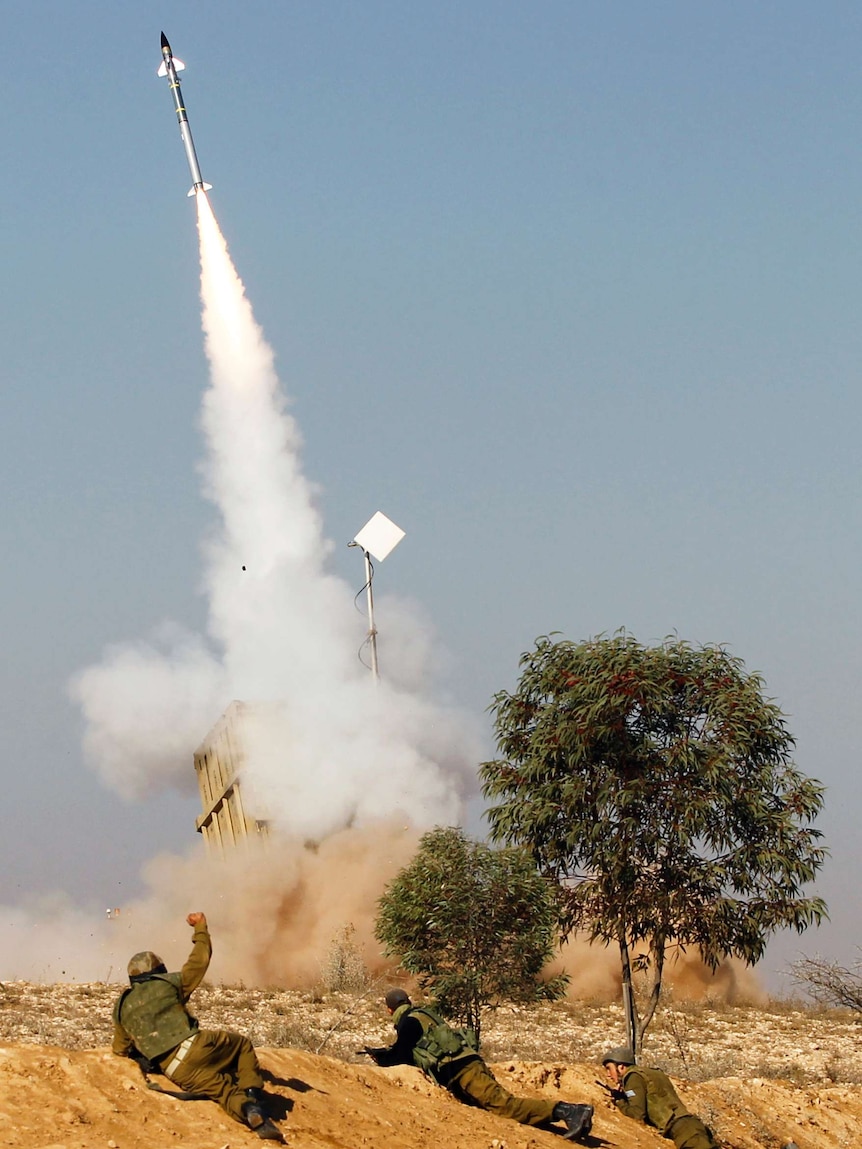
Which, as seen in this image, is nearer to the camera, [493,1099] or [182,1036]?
[182,1036]

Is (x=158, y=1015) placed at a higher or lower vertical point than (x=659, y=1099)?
lower

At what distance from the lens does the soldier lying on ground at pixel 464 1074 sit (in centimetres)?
1540

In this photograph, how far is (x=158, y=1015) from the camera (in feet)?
42.9

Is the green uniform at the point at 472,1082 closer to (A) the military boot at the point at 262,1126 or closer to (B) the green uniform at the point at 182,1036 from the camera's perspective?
(B) the green uniform at the point at 182,1036

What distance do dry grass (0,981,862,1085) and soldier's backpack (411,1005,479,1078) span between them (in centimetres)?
536

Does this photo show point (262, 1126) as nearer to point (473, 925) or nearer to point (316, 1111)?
point (316, 1111)

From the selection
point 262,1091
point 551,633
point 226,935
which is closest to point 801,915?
point 551,633

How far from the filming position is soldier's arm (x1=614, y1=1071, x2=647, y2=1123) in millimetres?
16750

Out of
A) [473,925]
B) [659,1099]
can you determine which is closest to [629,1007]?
[473,925]

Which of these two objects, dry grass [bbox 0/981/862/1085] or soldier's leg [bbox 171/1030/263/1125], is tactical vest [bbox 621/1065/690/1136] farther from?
soldier's leg [bbox 171/1030/263/1125]

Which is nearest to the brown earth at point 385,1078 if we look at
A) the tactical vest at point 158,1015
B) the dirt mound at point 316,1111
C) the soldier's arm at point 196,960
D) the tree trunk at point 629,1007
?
the dirt mound at point 316,1111

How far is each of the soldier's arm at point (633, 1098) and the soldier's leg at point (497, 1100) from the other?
1.59m

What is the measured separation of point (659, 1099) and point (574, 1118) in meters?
1.85

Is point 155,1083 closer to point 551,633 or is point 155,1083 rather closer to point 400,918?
point 400,918
